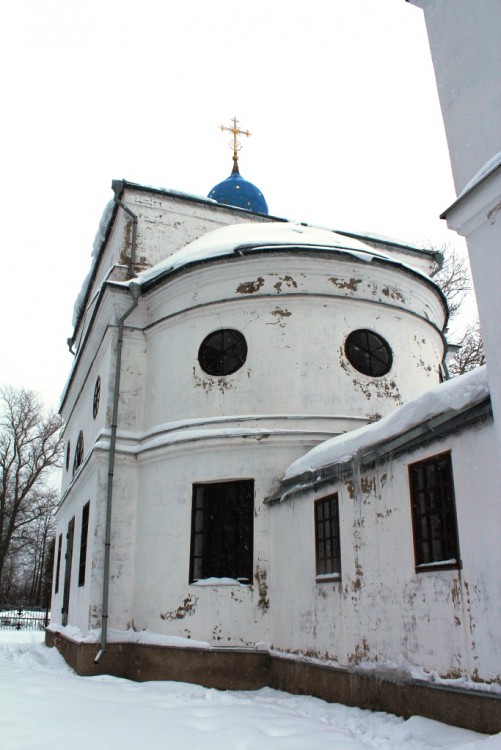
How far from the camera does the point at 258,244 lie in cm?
1045

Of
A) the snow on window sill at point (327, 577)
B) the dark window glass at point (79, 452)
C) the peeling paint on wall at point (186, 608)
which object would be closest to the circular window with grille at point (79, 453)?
the dark window glass at point (79, 452)

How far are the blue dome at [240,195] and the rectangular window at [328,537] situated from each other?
414 inches

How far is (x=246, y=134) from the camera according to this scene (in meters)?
18.4

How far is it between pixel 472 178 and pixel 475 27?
1.21m

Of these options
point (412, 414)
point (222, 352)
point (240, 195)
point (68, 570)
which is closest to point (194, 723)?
point (412, 414)

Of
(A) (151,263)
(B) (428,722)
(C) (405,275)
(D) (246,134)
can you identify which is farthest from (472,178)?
(D) (246,134)

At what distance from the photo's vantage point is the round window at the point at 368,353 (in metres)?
10.2

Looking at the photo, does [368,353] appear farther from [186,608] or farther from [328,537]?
[186,608]

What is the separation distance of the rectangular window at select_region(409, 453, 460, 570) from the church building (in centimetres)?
2

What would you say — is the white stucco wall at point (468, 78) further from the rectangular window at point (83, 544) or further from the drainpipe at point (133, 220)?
the rectangular window at point (83, 544)

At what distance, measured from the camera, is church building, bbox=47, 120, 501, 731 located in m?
6.36

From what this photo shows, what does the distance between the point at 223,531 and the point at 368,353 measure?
11.6 feet

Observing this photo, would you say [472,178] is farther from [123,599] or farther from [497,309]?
[123,599]

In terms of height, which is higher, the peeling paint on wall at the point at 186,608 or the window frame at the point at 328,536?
the window frame at the point at 328,536
